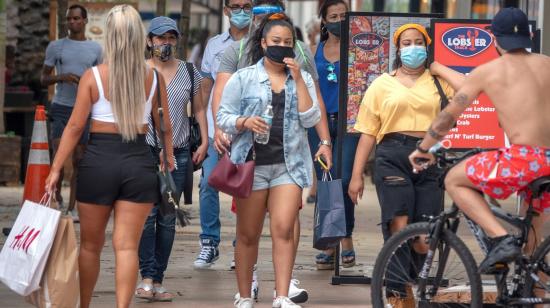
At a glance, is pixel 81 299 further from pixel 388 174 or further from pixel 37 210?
pixel 388 174

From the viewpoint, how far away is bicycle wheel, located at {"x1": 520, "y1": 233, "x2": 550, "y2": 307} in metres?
7.12

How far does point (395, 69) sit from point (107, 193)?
2.03 metres

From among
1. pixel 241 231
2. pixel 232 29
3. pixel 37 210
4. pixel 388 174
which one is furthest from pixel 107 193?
pixel 232 29

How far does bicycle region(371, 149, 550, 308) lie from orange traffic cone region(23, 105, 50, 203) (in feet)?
15.9

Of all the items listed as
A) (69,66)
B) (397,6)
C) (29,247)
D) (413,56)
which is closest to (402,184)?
(413,56)

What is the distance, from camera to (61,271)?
749cm

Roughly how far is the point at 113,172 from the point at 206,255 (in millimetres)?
2967

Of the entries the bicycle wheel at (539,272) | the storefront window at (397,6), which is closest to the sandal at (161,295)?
the bicycle wheel at (539,272)

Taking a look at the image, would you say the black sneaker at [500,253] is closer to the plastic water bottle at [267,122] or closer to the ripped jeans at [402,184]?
the ripped jeans at [402,184]

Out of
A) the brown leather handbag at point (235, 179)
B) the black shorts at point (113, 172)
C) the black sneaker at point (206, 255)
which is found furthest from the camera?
the black sneaker at point (206, 255)

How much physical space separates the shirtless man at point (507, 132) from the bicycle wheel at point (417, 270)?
187 millimetres

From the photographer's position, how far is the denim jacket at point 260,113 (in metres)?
8.35

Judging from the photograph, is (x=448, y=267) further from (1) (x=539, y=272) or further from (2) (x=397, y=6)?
(2) (x=397, y=6)

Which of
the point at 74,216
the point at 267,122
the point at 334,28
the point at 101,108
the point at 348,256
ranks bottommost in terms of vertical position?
the point at 74,216
